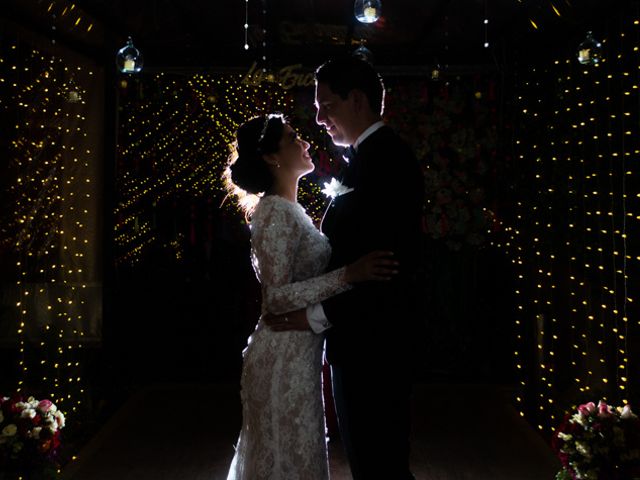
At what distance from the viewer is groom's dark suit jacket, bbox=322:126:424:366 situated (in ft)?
7.09

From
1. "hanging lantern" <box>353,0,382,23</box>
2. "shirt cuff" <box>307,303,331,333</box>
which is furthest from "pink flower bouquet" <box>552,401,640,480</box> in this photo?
"hanging lantern" <box>353,0,382,23</box>

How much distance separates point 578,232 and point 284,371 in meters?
2.08

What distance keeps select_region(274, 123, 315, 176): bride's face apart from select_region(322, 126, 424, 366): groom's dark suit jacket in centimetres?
36

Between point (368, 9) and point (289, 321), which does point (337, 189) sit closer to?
point (289, 321)

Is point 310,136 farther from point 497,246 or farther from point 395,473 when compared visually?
point 395,473

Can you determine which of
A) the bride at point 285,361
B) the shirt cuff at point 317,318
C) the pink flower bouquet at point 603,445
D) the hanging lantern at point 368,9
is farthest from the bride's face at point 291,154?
the pink flower bouquet at point 603,445

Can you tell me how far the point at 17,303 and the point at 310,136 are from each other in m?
3.07

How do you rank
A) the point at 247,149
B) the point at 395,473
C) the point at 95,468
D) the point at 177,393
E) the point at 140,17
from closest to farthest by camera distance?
1. the point at 395,473
2. the point at 247,149
3. the point at 95,468
4. the point at 140,17
5. the point at 177,393

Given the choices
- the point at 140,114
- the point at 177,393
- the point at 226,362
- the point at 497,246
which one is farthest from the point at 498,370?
→ the point at 140,114

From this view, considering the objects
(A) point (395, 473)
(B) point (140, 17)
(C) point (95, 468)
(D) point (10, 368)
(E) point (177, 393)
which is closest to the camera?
(A) point (395, 473)

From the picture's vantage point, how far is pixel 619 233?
3215 mm

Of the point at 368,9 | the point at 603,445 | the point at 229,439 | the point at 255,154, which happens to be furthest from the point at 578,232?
the point at 229,439

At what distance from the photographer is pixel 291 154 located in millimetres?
2576

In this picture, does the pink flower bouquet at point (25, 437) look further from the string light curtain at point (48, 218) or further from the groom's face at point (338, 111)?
the groom's face at point (338, 111)
